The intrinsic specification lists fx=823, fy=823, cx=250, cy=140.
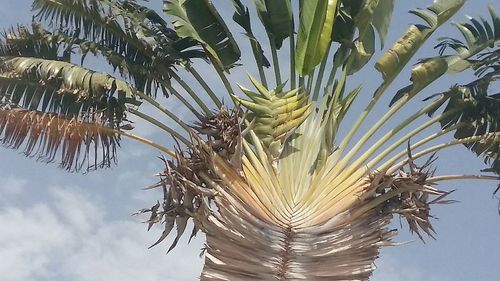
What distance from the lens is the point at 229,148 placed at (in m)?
8.59

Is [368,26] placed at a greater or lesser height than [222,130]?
greater

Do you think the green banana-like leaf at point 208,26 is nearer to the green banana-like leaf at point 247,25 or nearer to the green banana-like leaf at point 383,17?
the green banana-like leaf at point 247,25

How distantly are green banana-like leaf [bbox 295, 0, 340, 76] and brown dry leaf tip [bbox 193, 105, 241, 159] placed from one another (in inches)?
44.7

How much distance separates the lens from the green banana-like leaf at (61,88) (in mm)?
9219

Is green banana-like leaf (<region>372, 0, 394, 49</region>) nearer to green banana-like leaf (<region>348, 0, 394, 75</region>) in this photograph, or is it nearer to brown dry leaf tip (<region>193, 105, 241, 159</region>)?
green banana-like leaf (<region>348, 0, 394, 75</region>)

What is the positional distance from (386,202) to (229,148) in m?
1.72

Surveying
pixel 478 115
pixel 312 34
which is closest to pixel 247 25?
pixel 312 34

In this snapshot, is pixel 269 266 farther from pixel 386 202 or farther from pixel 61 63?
pixel 61 63

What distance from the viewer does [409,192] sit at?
850 cm

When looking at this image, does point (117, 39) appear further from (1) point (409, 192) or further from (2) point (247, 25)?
(1) point (409, 192)

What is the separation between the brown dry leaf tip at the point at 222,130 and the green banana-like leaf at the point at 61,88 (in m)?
1.13

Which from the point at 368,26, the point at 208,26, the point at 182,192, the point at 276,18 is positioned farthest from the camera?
the point at 208,26

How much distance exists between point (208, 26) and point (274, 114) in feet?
6.38

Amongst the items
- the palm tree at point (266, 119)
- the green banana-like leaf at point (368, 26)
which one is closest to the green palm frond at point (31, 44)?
the palm tree at point (266, 119)
